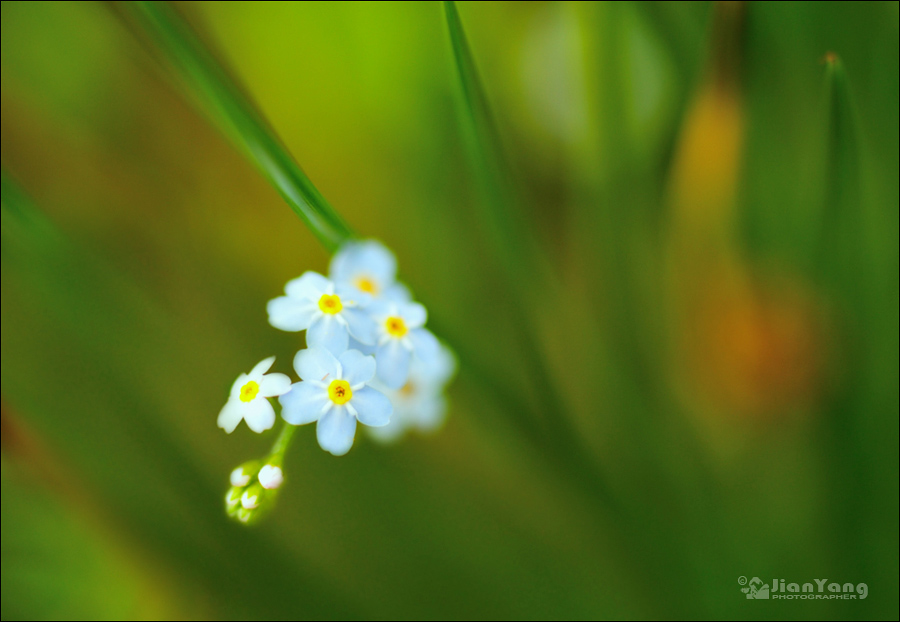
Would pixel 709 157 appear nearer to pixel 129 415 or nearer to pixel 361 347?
pixel 361 347

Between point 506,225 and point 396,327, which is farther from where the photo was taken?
point 506,225

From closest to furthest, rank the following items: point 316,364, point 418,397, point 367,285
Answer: point 316,364, point 367,285, point 418,397

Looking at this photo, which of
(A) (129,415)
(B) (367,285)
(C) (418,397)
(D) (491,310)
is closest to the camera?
(B) (367,285)

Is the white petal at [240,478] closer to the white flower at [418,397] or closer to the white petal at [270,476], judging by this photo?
the white petal at [270,476]

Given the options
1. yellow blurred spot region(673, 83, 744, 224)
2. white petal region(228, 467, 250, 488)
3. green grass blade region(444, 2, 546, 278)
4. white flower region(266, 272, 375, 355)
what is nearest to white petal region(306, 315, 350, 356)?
white flower region(266, 272, 375, 355)

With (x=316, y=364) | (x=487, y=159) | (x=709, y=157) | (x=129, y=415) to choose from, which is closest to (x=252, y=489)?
(x=316, y=364)

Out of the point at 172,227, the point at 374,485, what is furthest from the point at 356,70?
the point at 374,485

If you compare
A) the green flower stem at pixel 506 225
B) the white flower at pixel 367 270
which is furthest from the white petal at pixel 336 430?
the green flower stem at pixel 506 225

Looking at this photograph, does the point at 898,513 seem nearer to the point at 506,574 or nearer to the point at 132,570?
the point at 506,574
